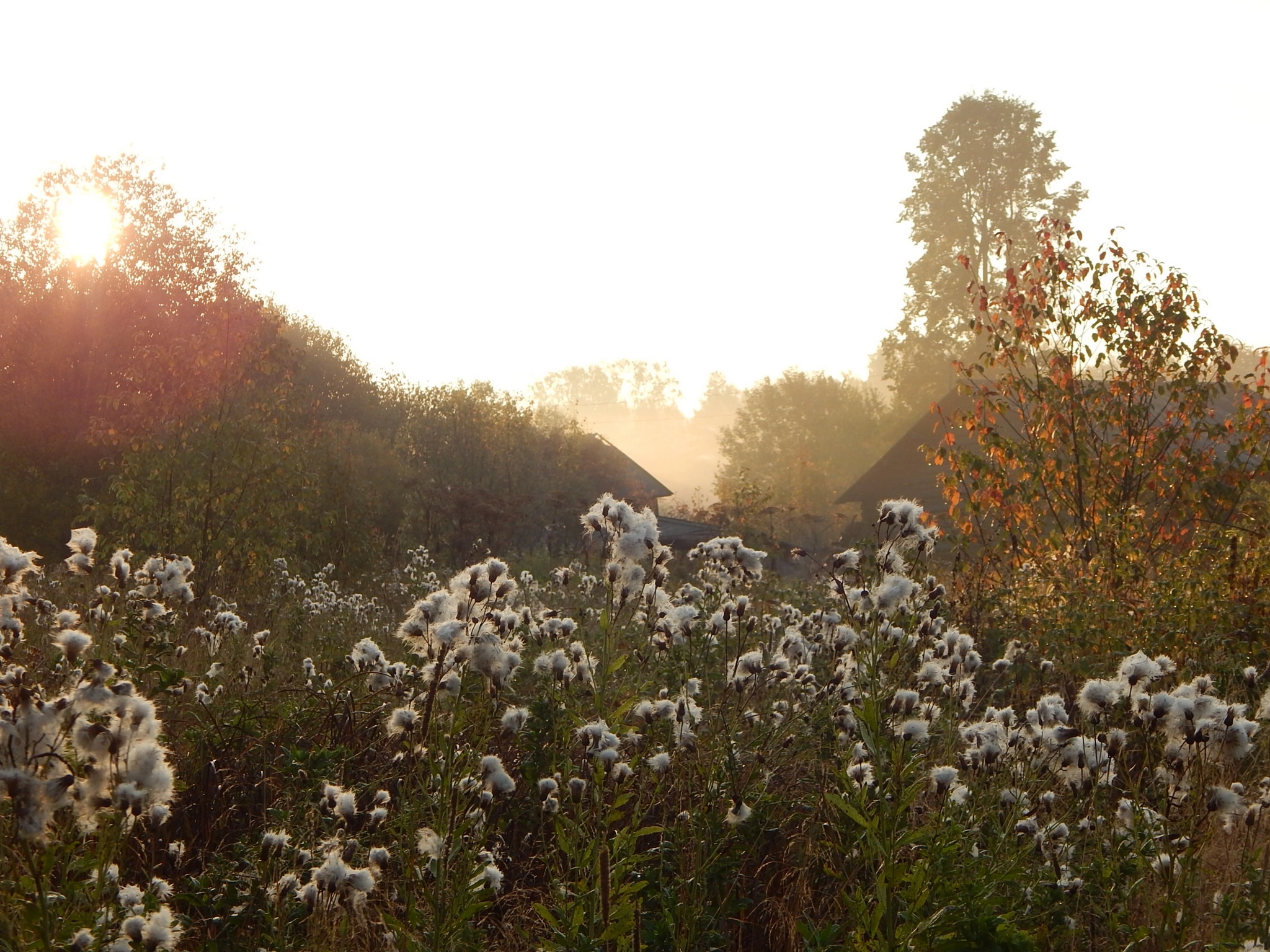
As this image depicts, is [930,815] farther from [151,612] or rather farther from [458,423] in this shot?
[458,423]

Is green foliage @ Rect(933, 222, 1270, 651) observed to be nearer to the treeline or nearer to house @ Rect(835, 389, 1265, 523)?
the treeline

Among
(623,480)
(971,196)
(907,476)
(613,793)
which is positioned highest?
(971,196)

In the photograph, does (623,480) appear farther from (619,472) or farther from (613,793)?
(613,793)

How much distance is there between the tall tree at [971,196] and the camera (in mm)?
40375

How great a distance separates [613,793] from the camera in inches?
161

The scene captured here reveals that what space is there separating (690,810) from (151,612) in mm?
2979

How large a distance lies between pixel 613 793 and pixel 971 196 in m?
40.8

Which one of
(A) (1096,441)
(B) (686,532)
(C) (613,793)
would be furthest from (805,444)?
(C) (613,793)

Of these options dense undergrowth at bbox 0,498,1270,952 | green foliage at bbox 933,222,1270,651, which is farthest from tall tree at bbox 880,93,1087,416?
dense undergrowth at bbox 0,498,1270,952

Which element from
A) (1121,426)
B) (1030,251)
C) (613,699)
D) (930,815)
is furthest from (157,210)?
(1030,251)

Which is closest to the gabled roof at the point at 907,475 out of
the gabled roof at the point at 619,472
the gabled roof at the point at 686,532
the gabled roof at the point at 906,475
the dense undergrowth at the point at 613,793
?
the gabled roof at the point at 906,475

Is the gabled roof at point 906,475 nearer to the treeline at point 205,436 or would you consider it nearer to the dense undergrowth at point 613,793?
the treeline at point 205,436

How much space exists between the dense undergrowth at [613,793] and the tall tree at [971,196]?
1438 inches

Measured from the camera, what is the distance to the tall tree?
40.4 m
